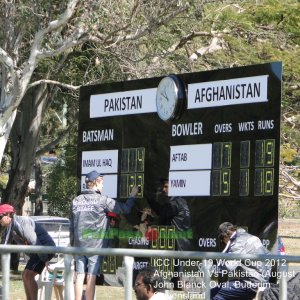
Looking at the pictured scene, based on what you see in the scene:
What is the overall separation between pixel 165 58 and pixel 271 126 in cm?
1295

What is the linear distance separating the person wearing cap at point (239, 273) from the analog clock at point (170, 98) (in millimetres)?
2653

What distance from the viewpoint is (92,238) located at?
1267cm

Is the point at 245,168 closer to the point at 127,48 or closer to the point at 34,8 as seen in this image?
the point at 34,8

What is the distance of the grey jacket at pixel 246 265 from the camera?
320 inches

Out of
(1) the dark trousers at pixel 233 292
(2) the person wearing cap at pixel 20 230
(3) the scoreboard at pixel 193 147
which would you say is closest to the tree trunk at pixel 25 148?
(3) the scoreboard at pixel 193 147

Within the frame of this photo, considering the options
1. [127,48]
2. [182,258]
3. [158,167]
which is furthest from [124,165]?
[127,48]

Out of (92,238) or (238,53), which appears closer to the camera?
(92,238)

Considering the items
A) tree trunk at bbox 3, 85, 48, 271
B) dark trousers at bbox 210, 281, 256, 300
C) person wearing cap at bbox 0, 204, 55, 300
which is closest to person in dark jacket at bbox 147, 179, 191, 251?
person wearing cap at bbox 0, 204, 55, 300

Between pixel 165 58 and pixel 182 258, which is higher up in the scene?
pixel 165 58

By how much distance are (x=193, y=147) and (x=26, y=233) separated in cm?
261

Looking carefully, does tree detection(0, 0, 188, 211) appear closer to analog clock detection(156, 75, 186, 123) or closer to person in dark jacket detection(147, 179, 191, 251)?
analog clock detection(156, 75, 186, 123)

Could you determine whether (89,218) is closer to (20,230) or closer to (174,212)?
(20,230)

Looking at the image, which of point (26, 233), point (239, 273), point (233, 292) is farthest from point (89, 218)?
point (239, 273)

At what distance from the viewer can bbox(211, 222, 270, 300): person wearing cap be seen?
29.4 feet
